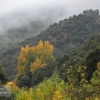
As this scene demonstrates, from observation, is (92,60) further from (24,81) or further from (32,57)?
(32,57)

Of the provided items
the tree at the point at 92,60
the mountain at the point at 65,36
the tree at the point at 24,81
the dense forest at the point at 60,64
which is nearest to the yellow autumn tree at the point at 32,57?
the dense forest at the point at 60,64

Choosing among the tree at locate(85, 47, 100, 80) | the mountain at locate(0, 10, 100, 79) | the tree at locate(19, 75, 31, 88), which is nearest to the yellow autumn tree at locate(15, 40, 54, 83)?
the tree at locate(19, 75, 31, 88)

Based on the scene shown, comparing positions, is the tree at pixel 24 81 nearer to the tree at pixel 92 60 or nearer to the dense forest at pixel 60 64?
the dense forest at pixel 60 64

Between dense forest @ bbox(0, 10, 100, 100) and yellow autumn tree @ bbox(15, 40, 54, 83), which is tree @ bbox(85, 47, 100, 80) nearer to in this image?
dense forest @ bbox(0, 10, 100, 100)

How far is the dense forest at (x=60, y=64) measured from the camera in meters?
23.6

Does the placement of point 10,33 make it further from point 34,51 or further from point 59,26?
point 34,51

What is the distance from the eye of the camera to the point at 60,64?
189 feet

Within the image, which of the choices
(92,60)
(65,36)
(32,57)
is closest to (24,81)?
(32,57)

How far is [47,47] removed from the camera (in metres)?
81.6

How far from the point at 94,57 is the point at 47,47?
140ft

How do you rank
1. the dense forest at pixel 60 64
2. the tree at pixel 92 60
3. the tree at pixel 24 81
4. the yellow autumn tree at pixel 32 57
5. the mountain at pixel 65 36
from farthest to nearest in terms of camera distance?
the mountain at pixel 65 36 < the yellow autumn tree at pixel 32 57 < the tree at pixel 24 81 < the tree at pixel 92 60 < the dense forest at pixel 60 64

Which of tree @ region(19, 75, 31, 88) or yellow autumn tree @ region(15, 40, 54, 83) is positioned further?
yellow autumn tree @ region(15, 40, 54, 83)

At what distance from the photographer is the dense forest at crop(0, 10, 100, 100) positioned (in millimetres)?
23564

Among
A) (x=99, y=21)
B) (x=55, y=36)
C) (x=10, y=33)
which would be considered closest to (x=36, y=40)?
(x=55, y=36)
